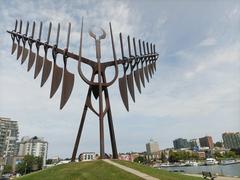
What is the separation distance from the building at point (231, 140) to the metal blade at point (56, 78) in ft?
574

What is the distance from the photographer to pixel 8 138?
92688 mm

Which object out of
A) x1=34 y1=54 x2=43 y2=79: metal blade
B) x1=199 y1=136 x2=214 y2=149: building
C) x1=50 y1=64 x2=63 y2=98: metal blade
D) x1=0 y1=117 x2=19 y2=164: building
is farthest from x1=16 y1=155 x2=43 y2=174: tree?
x1=199 y1=136 x2=214 y2=149: building

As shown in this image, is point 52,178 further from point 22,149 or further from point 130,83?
point 22,149

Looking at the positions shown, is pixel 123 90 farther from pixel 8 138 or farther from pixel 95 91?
pixel 8 138

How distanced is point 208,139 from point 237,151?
217ft

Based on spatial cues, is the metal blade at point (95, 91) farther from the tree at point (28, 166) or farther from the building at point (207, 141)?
the building at point (207, 141)

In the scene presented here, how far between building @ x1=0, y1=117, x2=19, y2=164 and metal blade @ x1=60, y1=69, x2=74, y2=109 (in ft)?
259

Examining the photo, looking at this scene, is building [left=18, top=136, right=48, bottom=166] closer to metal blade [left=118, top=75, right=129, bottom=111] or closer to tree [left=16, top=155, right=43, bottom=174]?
tree [left=16, top=155, right=43, bottom=174]

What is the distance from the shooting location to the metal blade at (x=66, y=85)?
52.6ft

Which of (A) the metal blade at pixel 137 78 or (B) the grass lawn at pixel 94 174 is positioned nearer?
(B) the grass lawn at pixel 94 174

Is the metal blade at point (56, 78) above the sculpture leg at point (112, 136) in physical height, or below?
above

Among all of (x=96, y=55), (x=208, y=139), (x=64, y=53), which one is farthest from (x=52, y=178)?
(x=208, y=139)

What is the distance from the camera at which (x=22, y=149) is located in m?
125

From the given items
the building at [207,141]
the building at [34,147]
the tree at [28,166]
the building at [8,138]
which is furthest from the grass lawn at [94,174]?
the building at [207,141]
